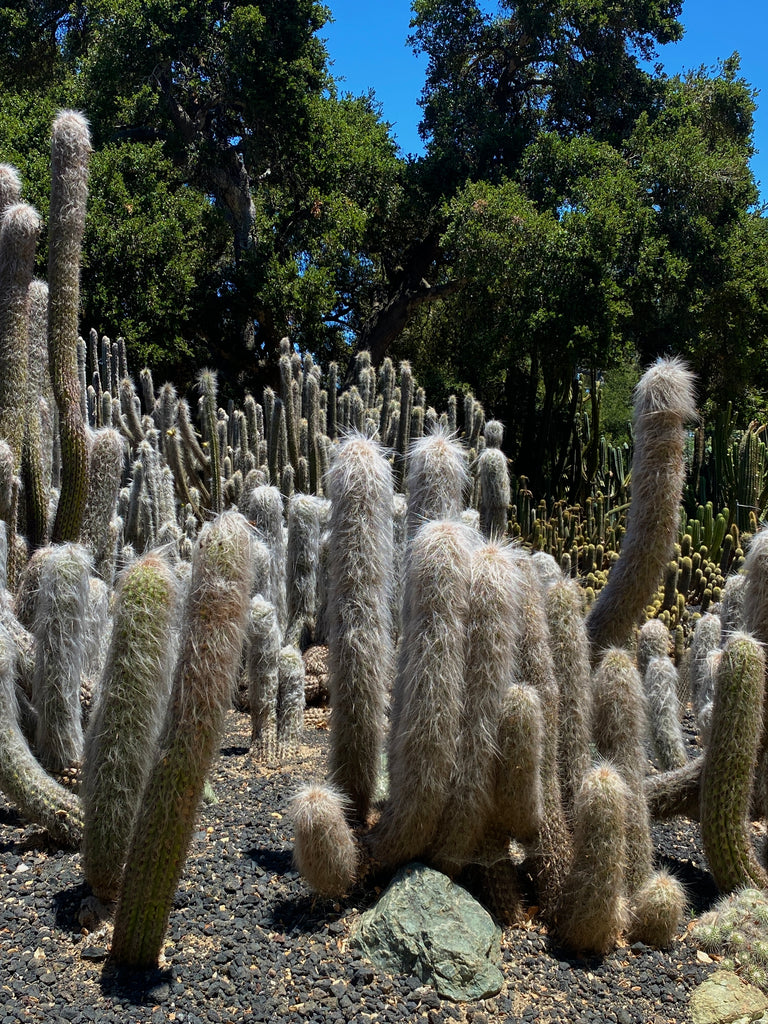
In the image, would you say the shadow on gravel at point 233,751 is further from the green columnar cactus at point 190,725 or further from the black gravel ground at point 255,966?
the green columnar cactus at point 190,725

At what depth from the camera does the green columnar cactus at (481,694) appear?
3.08 metres

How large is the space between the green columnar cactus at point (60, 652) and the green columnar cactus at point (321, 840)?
119 cm

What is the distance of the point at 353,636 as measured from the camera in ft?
11.0

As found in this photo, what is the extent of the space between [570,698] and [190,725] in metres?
1.49

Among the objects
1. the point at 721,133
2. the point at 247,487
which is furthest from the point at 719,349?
the point at 247,487

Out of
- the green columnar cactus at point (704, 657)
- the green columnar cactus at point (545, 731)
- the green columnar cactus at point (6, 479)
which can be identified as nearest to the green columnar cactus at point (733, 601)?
the green columnar cactus at point (704, 657)

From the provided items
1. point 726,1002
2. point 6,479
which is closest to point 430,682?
point 726,1002

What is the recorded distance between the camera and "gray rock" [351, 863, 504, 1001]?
2.87m

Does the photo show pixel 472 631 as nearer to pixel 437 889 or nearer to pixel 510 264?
pixel 437 889

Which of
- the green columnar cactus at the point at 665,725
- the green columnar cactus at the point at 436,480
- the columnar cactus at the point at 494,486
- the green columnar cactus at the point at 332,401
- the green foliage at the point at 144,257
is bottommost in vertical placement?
the green columnar cactus at the point at 665,725

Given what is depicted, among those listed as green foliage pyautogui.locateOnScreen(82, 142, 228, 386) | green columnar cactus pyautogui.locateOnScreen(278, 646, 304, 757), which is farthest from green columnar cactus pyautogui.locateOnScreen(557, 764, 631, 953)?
green foliage pyautogui.locateOnScreen(82, 142, 228, 386)

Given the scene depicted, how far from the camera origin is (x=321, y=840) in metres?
2.93

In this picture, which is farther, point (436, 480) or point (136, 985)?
point (436, 480)

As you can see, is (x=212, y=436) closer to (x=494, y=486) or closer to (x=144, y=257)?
(x=494, y=486)
